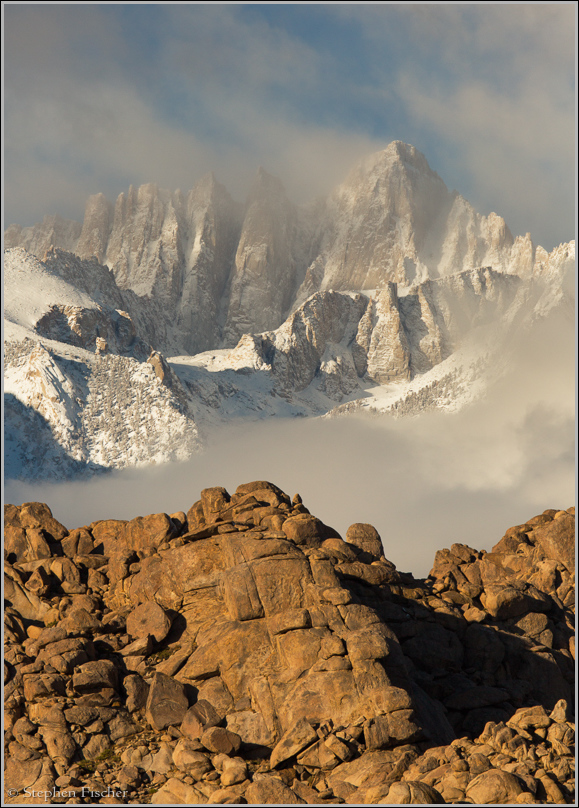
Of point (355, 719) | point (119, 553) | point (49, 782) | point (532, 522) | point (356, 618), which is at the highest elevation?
point (532, 522)

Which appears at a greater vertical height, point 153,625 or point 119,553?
point 119,553

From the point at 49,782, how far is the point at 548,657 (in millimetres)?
40905

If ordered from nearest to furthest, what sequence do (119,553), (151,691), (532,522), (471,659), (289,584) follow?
(151,691) → (289,584) → (471,659) → (119,553) → (532,522)

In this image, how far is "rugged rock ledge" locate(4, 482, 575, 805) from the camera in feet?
143

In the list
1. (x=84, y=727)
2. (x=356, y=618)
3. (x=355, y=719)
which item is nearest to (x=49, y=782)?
(x=84, y=727)

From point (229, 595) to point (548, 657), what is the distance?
28.4 m

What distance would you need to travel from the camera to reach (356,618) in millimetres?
54062

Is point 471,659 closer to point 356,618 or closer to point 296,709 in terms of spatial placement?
point 356,618

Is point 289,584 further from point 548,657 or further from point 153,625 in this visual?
point 548,657

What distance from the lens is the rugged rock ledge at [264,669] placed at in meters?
43.6

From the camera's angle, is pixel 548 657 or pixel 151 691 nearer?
pixel 151 691

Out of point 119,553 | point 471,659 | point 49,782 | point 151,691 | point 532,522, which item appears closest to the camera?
point 49,782

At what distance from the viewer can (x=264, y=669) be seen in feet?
173

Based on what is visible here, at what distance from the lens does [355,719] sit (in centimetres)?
4706
